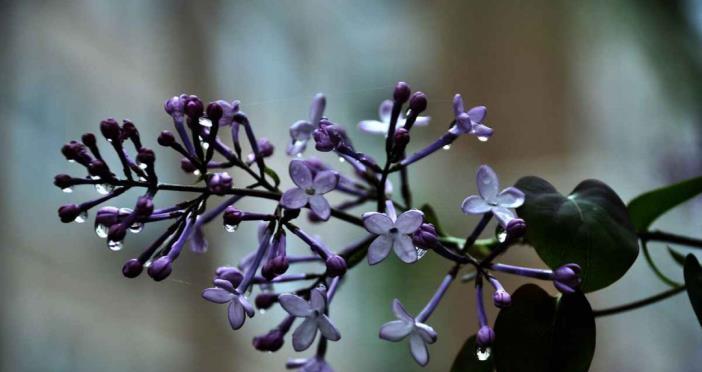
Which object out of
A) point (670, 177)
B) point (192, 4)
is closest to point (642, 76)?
point (670, 177)

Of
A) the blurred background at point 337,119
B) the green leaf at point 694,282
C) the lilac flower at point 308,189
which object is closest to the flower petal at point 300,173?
the lilac flower at point 308,189

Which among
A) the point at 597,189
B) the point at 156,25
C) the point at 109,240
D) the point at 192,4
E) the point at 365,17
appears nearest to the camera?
the point at 109,240

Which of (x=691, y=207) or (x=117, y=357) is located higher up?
(x=691, y=207)

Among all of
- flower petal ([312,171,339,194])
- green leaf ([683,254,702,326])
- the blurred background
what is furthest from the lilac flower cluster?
the blurred background

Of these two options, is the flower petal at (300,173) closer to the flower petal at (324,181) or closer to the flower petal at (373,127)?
the flower petal at (324,181)

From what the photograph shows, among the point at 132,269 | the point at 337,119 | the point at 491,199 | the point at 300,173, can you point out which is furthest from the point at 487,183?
the point at 337,119

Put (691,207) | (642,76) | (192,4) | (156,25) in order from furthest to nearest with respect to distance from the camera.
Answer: (642,76), (192,4), (156,25), (691,207)

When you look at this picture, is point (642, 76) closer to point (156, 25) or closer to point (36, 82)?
point (156, 25)

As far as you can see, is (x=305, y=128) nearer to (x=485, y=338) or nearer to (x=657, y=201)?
(x=485, y=338)
